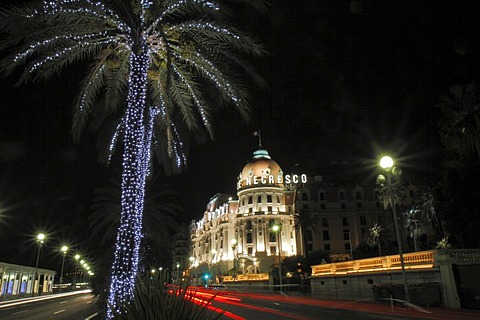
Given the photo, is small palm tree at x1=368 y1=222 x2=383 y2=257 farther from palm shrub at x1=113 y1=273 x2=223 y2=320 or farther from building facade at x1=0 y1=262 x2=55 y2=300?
palm shrub at x1=113 y1=273 x2=223 y2=320

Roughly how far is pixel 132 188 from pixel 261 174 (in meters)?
75.8

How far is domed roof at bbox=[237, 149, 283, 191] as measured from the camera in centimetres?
8531

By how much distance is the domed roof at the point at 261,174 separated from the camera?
280ft

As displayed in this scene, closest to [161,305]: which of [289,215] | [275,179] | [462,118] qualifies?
[462,118]

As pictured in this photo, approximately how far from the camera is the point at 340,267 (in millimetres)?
29906

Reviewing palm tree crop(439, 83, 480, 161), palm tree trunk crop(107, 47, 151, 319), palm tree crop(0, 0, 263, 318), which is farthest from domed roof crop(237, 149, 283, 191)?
palm tree trunk crop(107, 47, 151, 319)

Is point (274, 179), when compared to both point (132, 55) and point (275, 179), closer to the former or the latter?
point (275, 179)

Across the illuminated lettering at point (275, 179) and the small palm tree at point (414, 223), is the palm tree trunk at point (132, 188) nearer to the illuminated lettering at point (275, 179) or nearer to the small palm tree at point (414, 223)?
the small palm tree at point (414, 223)

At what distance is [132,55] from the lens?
11.4 meters

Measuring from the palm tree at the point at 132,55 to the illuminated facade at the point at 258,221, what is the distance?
6625 centimetres

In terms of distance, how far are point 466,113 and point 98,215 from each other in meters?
26.6

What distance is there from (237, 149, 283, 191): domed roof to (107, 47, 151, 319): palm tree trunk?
242 feet

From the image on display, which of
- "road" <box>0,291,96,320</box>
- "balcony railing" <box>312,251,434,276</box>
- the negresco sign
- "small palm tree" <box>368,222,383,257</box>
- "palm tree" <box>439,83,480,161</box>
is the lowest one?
"road" <box>0,291,96,320</box>

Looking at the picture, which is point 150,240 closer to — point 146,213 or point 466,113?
point 146,213
